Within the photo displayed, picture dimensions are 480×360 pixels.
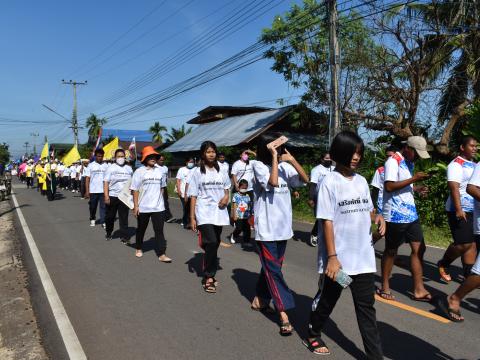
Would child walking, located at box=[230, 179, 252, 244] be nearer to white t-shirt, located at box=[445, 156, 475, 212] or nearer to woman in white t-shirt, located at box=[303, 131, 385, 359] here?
white t-shirt, located at box=[445, 156, 475, 212]

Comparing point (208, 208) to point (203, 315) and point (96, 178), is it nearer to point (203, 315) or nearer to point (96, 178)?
point (203, 315)

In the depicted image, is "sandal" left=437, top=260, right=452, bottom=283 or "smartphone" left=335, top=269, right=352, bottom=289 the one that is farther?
"sandal" left=437, top=260, right=452, bottom=283

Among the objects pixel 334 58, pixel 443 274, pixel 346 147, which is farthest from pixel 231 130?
pixel 346 147

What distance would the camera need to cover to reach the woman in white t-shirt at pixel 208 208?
5.40 m

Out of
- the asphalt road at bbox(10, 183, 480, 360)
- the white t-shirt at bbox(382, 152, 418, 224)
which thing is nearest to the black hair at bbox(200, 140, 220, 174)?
the asphalt road at bbox(10, 183, 480, 360)

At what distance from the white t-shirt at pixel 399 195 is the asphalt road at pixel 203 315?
3.16 feet

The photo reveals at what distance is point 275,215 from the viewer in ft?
13.6

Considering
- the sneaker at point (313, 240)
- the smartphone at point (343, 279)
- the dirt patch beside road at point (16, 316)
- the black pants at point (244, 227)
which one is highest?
the smartphone at point (343, 279)

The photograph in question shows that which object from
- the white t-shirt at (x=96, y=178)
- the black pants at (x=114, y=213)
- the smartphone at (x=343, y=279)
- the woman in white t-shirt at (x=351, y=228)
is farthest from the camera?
the white t-shirt at (x=96, y=178)

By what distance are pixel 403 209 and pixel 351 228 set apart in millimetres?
1772

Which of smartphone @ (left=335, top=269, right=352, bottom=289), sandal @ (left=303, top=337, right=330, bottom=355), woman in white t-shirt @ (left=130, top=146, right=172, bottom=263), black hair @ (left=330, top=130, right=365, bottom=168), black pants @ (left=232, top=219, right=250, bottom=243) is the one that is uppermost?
black hair @ (left=330, top=130, right=365, bottom=168)

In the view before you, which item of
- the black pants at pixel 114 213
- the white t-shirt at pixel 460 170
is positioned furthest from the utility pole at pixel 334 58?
the white t-shirt at pixel 460 170

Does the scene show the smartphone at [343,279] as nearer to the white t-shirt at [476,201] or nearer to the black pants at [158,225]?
the white t-shirt at [476,201]

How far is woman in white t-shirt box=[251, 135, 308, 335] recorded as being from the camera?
4035mm
